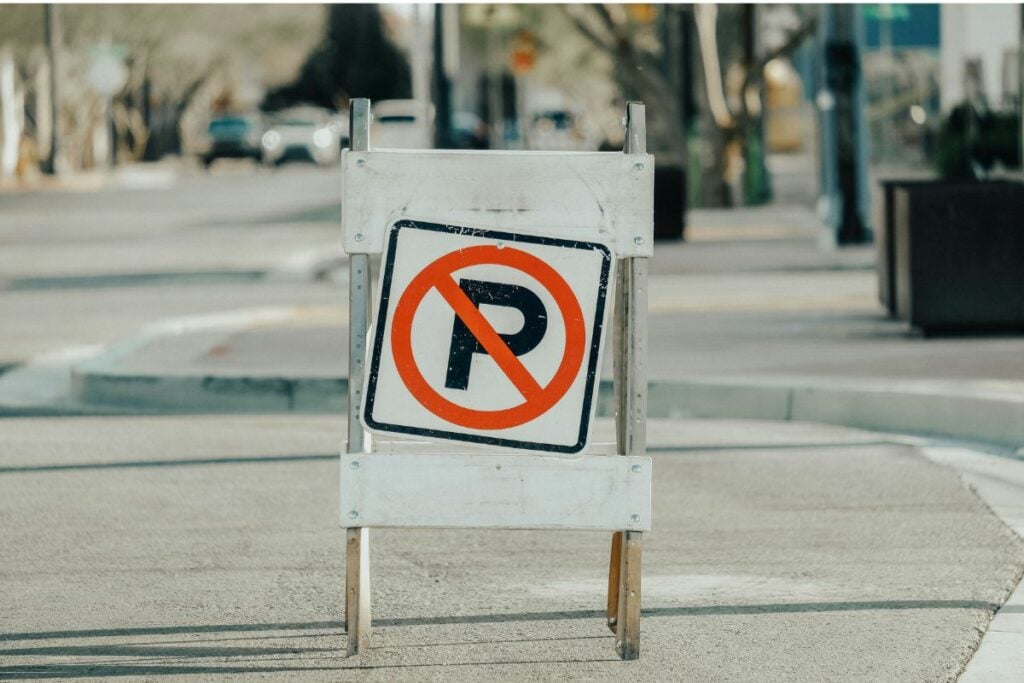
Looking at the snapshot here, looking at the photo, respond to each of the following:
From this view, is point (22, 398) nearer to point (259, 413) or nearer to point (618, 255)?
point (259, 413)

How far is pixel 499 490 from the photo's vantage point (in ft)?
17.1

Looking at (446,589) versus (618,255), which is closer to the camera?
(618,255)

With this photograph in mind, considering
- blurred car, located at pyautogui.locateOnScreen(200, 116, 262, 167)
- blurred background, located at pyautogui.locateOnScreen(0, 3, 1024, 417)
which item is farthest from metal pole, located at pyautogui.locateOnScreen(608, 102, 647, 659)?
blurred car, located at pyautogui.locateOnScreen(200, 116, 262, 167)

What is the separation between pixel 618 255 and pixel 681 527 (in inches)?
89.4

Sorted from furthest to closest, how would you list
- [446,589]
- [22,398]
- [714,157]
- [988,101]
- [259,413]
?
[714,157] < [988,101] < [22,398] < [259,413] < [446,589]

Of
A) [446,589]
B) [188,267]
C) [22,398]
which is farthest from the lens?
[188,267]

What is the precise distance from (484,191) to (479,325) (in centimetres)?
35

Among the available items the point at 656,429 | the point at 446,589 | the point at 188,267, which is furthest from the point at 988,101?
the point at 446,589

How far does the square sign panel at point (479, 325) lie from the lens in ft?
16.8

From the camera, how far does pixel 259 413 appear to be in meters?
10.6

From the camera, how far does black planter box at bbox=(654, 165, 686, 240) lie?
2220 cm

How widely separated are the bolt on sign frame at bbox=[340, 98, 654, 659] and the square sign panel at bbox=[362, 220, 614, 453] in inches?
1.9

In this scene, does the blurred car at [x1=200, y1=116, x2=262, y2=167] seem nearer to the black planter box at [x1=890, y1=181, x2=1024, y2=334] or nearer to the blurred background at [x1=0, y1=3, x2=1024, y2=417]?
the blurred background at [x1=0, y1=3, x2=1024, y2=417]

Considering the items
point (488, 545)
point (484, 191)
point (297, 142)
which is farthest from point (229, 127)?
point (484, 191)
